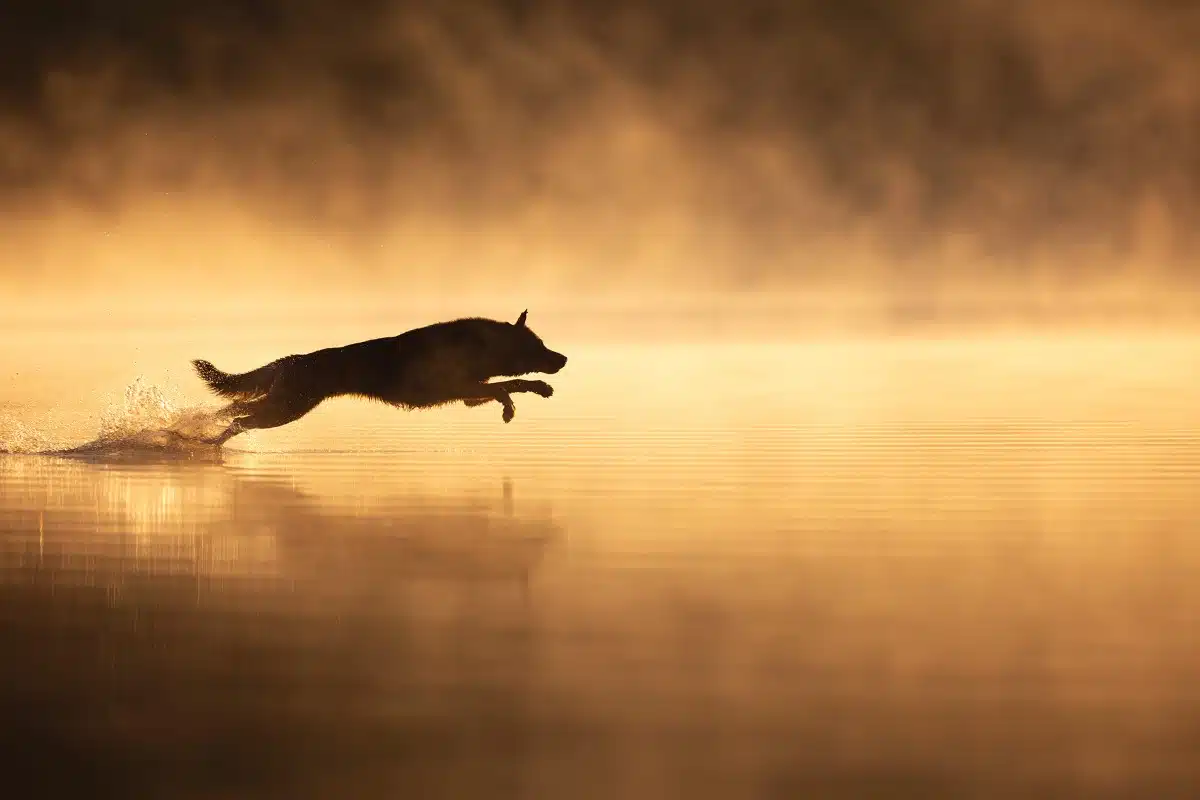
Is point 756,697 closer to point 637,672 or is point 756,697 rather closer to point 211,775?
point 637,672

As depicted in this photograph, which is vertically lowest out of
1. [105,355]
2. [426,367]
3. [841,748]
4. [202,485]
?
[841,748]

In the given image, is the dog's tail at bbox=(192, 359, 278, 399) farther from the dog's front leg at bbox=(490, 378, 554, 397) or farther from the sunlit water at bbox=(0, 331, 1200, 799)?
the dog's front leg at bbox=(490, 378, 554, 397)

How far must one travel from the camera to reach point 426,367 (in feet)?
45.9

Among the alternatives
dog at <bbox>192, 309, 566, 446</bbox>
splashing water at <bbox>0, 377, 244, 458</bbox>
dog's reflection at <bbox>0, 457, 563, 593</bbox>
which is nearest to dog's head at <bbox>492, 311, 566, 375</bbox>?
dog at <bbox>192, 309, 566, 446</bbox>

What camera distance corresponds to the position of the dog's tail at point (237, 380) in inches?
566

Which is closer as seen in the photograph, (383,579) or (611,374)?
(383,579)

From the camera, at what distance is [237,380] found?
14500 mm

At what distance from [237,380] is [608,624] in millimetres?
9584

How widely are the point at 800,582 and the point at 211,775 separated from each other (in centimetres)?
333

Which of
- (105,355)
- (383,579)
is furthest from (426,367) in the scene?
(105,355)

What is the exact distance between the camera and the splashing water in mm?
14672

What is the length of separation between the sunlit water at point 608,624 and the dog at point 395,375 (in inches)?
→ 31.3

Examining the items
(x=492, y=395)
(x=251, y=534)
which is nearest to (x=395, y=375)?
(x=492, y=395)

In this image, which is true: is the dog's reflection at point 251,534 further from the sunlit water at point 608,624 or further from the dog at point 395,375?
the dog at point 395,375
